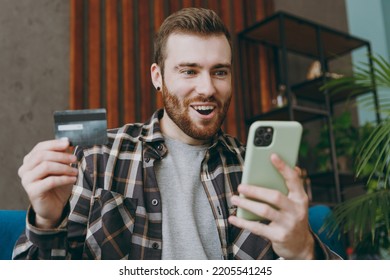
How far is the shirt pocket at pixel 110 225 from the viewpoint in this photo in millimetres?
1098

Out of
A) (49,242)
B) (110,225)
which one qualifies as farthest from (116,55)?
(49,242)

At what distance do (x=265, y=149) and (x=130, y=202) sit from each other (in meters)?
0.50

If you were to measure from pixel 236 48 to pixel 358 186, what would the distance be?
1.45 metres

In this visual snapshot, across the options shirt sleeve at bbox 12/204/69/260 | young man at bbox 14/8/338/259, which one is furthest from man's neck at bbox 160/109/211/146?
shirt sleeve at bbox 12/204/69/260

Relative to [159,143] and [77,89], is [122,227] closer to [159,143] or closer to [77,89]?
[159,143]

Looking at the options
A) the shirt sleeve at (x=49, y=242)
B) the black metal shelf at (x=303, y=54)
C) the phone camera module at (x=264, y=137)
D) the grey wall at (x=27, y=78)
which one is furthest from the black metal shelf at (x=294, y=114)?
the phone camera module at (x=264, y=137)

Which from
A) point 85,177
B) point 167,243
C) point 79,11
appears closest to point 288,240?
point 167,243

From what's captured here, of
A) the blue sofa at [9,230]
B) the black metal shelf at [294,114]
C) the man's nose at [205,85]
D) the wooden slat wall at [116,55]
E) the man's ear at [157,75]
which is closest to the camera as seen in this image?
the blue sofa at [9,230]

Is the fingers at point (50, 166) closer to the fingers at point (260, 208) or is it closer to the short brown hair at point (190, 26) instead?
the fingers at point (260, 208)

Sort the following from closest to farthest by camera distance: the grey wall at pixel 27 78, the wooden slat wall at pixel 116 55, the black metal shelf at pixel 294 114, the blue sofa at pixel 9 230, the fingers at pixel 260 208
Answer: the fingers at pixel 260 208 < the blue sofa at pixel 9 230 < the grey wall at pixel 27 78 < the wooden slat wall at pixel 116 55 < the black metal shelf at pixel 294 114

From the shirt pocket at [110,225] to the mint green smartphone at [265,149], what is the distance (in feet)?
1.39

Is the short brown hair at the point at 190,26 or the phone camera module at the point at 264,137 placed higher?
the short brown hair at the point at 190,26

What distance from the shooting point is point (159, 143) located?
4.28ft

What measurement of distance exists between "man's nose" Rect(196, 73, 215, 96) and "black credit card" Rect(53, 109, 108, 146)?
505mm
